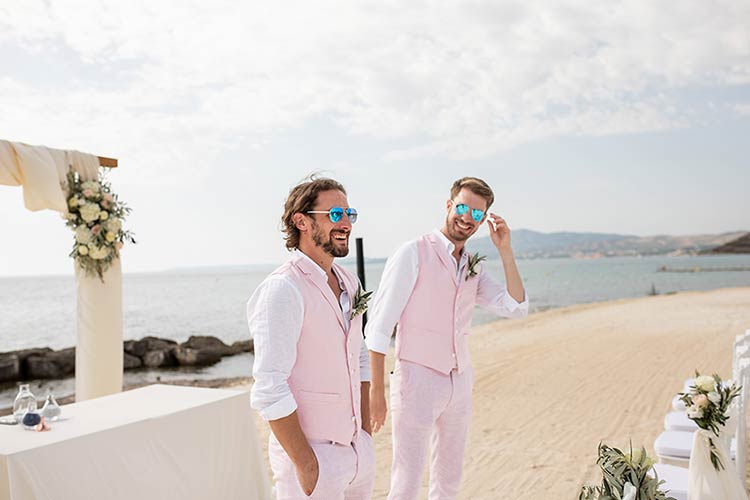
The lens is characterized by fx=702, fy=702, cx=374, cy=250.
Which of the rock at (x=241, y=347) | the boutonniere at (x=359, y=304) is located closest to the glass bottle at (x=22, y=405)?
the boutonniere at (x=359, y=304)

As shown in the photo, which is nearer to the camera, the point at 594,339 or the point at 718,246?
the point at 594,339

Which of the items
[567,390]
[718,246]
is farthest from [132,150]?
[718,246]

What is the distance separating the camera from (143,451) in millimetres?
3662

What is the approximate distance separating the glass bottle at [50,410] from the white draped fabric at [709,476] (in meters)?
3.24

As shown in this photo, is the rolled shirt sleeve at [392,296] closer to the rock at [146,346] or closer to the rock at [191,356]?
the rock at [191,356]

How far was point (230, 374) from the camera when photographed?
59.0 ft

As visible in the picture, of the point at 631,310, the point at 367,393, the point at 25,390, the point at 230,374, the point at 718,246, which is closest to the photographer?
the point at 367,393

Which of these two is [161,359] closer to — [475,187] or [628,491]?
[475,187]

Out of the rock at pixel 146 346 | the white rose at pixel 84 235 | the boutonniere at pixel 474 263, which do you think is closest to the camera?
the boutonniere at pixel 474 263

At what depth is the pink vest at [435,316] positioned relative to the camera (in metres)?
3.53

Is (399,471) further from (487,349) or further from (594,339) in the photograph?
(594,339)

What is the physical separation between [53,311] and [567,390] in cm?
5738

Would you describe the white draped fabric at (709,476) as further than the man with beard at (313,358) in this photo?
Yes

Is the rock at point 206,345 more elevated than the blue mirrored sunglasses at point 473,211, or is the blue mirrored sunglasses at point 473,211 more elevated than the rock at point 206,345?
the blue mirrored sunglasses at point 473,211
